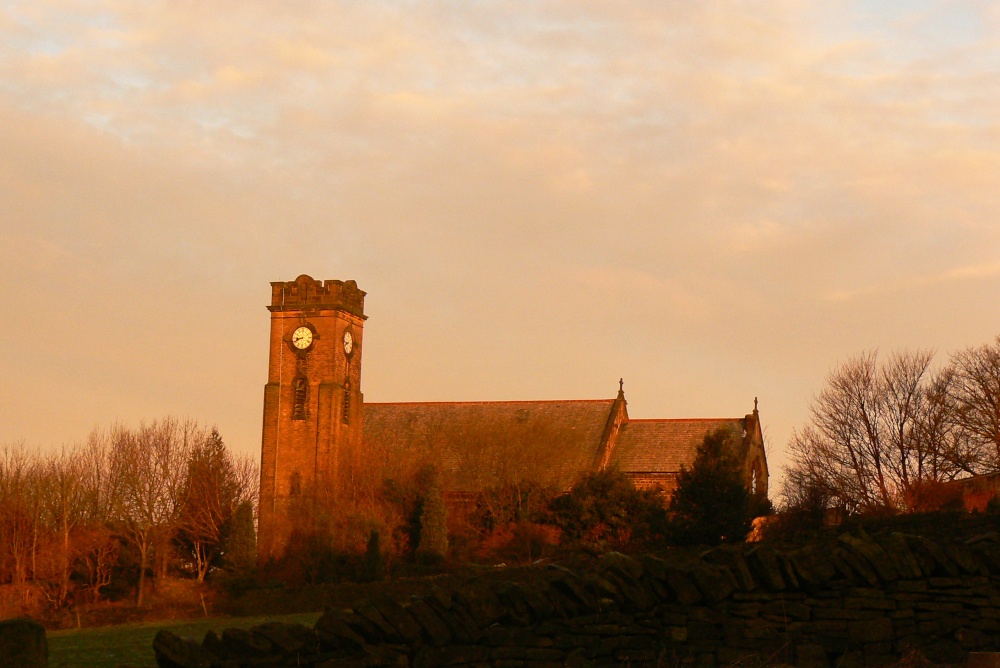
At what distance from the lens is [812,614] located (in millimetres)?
11031

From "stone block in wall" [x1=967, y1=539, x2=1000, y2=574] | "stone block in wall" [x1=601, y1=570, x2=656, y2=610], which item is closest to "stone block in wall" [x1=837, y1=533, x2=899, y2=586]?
"stone block in wall" [x1=967, y1=539, x2=1000, y2=574]

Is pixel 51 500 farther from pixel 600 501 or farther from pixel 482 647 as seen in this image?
pixel 482 647

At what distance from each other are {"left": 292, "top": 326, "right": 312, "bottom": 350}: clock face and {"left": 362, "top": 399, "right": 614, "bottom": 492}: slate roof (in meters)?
6.09

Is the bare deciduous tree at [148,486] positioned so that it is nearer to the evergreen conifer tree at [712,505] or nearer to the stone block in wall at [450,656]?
the evergreen conifer tree at [712,505]

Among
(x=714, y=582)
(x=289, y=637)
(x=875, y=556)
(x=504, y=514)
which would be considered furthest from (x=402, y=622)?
(x=504, y=514)

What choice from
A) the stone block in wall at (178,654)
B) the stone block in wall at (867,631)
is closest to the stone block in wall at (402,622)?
the stone block in wall at (178,654)

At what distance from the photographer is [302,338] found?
63969mm

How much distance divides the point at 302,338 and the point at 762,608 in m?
54.6

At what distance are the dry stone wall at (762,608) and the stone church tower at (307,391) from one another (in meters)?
50.0

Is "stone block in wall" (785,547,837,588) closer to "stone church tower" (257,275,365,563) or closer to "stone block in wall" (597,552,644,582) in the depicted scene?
"stone block in wall" (597,552,644,582)

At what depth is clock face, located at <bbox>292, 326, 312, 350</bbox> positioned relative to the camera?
6379 cm

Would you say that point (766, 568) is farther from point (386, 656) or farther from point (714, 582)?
point (386, 656)

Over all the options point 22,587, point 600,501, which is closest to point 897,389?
point 600,501

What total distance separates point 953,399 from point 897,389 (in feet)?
A: 13.1
